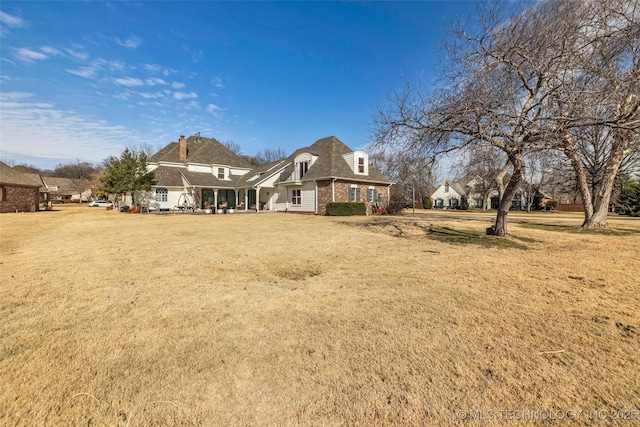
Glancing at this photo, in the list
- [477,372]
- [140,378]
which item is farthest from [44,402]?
[477,372]

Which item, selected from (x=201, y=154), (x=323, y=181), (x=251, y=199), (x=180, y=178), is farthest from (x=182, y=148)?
(x=323, y=181)

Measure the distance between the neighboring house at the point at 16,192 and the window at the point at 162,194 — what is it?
10.8m

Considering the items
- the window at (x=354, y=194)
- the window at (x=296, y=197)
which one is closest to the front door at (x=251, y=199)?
the window at (x=296, y=197)

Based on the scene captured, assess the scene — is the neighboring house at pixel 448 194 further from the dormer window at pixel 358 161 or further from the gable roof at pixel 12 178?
the gable roof at pixel 12 178

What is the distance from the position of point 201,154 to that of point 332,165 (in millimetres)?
17751

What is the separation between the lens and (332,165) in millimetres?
22406

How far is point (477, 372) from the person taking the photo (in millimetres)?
2312

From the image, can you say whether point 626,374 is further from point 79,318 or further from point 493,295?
point 79,318

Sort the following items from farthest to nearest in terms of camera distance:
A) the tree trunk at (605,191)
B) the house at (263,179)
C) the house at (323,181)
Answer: the house at (263,179) < the house at (323,181) < the tree trunk at (605,191)

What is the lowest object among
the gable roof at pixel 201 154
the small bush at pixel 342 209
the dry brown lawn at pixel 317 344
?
the dry brown lawn at pixel 317 344

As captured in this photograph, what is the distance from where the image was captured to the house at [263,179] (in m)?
22.8

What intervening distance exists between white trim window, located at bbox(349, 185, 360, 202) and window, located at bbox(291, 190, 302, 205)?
482cm

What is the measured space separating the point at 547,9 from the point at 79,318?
13.3m

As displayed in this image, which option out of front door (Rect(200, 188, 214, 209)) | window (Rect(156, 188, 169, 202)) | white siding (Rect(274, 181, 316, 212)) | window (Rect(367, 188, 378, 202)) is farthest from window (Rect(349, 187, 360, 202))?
window (Rect(156, 188, 169, 202))
